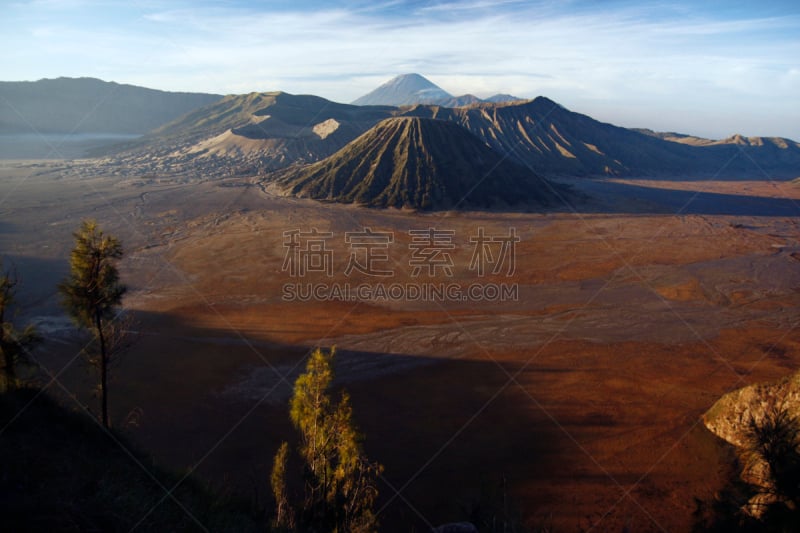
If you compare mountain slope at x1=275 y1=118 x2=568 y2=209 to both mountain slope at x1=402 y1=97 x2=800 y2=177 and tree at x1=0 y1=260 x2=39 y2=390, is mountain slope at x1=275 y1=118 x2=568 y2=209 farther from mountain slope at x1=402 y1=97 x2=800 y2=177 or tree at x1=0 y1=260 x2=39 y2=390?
tree at x1=0 y1=260 x2=39 y2=390

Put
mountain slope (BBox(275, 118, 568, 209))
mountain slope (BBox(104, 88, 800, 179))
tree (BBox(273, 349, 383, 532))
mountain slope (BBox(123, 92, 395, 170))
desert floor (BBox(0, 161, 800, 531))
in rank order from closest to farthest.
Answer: tree (BBox(273, 349, 383, 532))
desert floor (BBox(0, 161, 800, 531))
mountain slope (BBox(275, 118, 568, 209))
mountain slope (BBox(123, 92, 395, 170))
mountain slope (BBox(104, 88, 800, 179))

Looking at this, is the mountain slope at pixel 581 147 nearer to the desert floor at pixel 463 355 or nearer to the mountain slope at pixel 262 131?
the mountain slope at pixel 262 131

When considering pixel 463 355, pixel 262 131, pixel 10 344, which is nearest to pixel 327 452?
pixel 10 344

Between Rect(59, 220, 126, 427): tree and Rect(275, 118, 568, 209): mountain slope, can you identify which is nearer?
Rect(59, 220, 126, 427): tree

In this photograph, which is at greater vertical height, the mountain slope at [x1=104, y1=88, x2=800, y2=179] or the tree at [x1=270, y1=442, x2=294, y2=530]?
the mountain slope at [x1=104, y1=88, x2=800, y2=179]

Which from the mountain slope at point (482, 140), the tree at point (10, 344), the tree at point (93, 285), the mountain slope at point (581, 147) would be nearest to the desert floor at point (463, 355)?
the tree at point (10, 344)

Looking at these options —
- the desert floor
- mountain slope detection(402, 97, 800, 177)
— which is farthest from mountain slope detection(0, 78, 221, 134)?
the desert floor

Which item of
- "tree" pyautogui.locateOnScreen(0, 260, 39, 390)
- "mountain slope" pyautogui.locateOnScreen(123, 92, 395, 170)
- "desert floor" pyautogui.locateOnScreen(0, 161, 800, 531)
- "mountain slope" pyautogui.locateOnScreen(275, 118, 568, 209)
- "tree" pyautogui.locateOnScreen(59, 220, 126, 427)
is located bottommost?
"desert floor" pyautogui.locateOnScreen(0, 161, 800, 531)

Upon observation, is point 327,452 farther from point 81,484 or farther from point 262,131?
point 262,131
